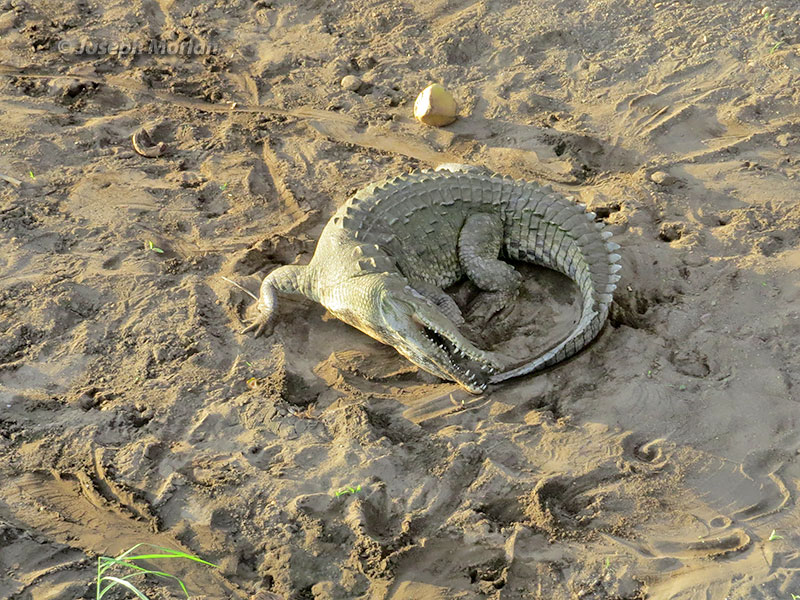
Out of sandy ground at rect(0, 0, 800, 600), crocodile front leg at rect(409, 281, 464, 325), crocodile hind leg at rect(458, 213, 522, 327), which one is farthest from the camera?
crocodile hind leg at rect(458, 213, 522, 327)

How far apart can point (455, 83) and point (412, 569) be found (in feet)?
18.2

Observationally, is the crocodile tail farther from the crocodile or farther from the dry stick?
the dry stick

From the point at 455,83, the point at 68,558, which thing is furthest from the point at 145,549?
the point at 455,83

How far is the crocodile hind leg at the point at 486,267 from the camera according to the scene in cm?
541

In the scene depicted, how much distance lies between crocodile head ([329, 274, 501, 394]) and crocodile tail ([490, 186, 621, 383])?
22 cm

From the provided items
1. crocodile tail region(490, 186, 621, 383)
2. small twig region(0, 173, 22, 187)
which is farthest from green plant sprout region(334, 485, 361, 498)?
small twig region(0, 173, 22, 187)

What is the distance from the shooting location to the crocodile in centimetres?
481

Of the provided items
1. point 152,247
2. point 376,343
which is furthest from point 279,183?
point 376,343

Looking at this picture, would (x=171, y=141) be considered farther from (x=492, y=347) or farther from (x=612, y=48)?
(x=612, y=48)

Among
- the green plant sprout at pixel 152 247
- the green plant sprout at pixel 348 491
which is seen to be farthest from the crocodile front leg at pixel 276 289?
the green plant sprout at pixel 348 491

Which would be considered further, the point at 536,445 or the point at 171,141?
the point at 171,141

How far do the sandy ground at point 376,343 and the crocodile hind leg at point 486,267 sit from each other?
0.71ft

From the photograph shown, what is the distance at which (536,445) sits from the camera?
172 inches

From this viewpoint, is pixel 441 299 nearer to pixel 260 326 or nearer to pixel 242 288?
pixel 260 326
